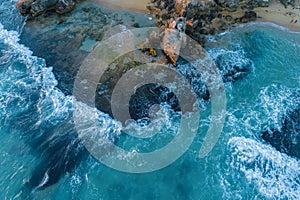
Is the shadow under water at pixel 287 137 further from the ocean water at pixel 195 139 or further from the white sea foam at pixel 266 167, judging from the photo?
the white sea foam at pixel 266 167

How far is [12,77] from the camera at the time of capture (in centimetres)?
2823

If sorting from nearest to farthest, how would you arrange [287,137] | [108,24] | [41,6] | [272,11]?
1. [287,137]
2. [108,24]
3. [41,6]
4. [272,11]

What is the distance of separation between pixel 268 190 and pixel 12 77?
28476mm

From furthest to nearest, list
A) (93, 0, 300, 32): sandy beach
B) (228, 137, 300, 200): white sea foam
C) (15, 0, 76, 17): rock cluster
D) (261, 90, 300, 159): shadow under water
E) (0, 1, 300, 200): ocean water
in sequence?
(15, 0, 76, 17): rock cluster < (93, 0, 300, 32): sandy beach < (261, 90, 300, 159): shadow under water < (228, 137, 300, 200): white sea foam < (0, 1, 300, 200): ocean water

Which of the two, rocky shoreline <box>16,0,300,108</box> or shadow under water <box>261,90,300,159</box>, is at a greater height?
rocky shoreline <box>16,0,300,108</box>

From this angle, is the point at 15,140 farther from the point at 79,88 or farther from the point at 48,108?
the point at 79,88

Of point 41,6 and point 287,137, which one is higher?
point 41,6

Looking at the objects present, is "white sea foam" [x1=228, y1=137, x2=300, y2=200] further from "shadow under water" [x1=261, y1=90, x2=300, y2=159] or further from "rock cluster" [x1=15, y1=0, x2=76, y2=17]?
"rock cluster" [x1=15, y1=0, x2=76, y2=17]

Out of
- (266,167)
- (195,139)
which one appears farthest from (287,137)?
(195,139)

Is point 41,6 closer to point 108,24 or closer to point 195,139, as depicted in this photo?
point 108,24

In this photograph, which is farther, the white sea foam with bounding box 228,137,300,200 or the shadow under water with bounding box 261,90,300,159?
the shadow under water with bounding box 261,90,300,159

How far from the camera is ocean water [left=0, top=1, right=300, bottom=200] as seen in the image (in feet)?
65.2

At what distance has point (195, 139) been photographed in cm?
2300

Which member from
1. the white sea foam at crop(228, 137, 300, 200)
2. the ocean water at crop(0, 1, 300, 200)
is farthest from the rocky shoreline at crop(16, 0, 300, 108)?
the white sea foam at crop(228, 137, 300, 200)
